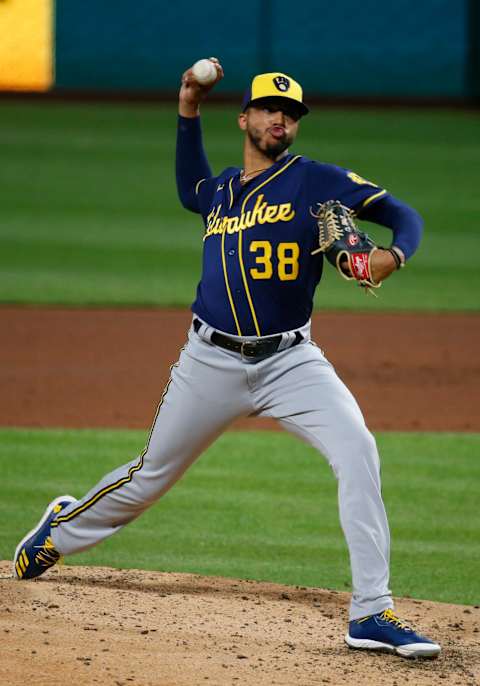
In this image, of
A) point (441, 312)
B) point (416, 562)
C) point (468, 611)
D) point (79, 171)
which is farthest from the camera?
point (79, 171)

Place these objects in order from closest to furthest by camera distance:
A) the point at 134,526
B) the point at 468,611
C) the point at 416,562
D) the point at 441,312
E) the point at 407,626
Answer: the point at 407,626, the point at 468,611, the point at 416,562, the point at 134,526, the point at 441,312

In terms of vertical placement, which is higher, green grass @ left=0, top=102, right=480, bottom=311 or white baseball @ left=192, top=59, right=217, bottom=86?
white baseball @ left=192, top=59, right=217, bottom=86

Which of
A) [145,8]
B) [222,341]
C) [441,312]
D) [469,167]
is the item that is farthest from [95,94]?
[222,341]

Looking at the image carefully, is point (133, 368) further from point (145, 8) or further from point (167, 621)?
point (145, 8)

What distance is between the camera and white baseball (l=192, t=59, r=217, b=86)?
509 cm

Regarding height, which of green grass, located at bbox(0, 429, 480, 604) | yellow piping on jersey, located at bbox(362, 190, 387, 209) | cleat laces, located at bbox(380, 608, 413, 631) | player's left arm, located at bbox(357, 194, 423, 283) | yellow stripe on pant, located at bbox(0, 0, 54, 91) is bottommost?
green grass, located at bbox(0, 429, 480, 604)

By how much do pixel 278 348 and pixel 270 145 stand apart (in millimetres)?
760

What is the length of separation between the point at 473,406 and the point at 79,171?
981 centimetres

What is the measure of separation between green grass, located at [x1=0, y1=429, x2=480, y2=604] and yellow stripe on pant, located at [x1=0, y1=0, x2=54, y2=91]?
13448mm

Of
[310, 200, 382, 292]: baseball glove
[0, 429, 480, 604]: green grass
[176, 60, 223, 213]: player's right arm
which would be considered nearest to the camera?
[310, 200, 382, 292]: baseball glove

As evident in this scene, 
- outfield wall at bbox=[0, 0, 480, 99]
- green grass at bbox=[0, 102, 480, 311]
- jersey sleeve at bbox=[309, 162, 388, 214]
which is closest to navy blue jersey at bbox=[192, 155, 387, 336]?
jersey sleeve at bbox=[309, 162, 388, 214]

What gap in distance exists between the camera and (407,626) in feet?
15.4

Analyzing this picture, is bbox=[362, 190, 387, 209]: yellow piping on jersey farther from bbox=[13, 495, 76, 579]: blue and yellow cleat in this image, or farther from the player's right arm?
bbox=[13, 495, 76, 579]: blue and yellow cleat

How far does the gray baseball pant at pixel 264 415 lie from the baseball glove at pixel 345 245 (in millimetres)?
411
